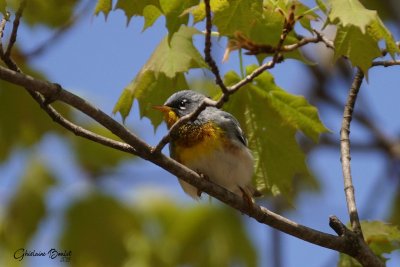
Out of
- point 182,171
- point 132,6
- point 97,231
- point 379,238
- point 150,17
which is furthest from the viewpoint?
point 97,231

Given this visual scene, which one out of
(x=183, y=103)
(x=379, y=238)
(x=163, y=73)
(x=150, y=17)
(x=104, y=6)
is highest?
(x=104, y=6)

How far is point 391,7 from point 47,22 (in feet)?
9.81

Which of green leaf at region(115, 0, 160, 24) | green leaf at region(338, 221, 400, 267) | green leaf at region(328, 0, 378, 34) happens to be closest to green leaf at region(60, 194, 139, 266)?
green leaf at region(338, 221, 400, 267)

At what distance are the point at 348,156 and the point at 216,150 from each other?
2.25ft

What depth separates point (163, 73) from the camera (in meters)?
3.41

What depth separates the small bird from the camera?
147 inches

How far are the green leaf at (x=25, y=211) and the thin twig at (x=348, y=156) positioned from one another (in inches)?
95.6

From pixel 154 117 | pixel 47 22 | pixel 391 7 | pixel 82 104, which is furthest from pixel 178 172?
pixel 391 7

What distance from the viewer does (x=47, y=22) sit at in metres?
5.32

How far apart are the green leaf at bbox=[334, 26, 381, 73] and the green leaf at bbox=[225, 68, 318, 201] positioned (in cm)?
Result: 82

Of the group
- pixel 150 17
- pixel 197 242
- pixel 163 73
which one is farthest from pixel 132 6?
pixel 197 242

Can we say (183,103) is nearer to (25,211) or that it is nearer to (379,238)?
(379,238)

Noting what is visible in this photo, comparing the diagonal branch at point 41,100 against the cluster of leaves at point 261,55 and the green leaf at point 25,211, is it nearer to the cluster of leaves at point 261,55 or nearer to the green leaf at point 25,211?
the cluster of leaves at point 261,55

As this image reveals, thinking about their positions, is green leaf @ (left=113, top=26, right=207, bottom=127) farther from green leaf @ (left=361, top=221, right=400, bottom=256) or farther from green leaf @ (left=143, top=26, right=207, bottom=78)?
green leaf @ (left=361, top=221, right=400, bottom=256)
